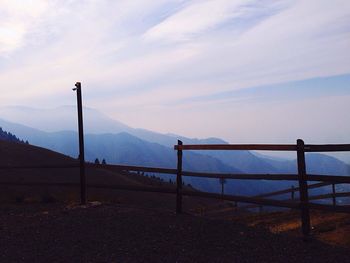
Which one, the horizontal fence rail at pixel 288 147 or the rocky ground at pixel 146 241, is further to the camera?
the horizontal fence rail at pixel 288 147

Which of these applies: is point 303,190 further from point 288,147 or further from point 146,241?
point 146,241

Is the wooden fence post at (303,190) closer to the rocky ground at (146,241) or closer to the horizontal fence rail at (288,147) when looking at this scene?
the horizontal fence rail at (288,147)

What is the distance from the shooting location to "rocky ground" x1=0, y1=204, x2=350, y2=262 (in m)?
8.13

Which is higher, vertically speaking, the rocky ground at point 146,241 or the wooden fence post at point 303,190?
the wooden fence post at point 303,190

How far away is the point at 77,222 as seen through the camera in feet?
36.8

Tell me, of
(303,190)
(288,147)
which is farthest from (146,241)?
(288,147)

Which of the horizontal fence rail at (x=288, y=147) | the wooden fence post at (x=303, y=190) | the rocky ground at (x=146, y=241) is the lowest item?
the rocky ground at (x=146, y=241)

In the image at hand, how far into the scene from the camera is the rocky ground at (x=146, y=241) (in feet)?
26.7

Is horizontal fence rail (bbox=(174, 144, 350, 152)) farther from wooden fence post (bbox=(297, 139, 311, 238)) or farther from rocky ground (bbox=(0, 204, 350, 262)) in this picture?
rocky ground (bbox=(0, 204, 350, 262))

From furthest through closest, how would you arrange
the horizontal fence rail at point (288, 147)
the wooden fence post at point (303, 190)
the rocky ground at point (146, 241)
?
the wooden fence post at point (303, 190)
the horizontal fence rail at point (288, 147)
the rocky ground at point (146, 241)

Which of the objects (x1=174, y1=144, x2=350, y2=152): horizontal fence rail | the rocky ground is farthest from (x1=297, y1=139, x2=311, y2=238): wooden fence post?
the rocky ground

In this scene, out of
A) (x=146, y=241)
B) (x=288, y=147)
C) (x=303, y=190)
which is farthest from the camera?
(x=288, y=147)

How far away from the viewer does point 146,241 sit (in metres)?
9.13

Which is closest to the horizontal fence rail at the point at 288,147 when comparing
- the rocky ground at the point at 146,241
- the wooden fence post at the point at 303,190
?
the wooden fence post at the point at 303,190
